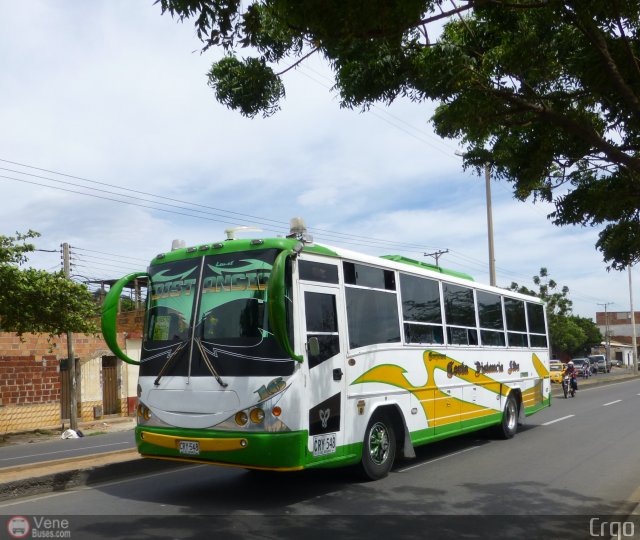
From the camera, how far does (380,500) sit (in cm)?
777

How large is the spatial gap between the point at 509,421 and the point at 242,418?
796cm

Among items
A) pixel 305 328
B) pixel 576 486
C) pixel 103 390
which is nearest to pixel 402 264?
pixel 305 328

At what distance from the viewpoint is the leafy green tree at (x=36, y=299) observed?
60.3 ft

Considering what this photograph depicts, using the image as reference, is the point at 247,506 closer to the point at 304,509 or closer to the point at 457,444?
the point at 304,509

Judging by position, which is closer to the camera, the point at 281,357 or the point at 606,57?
the point at 606,57

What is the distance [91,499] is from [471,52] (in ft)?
20.6

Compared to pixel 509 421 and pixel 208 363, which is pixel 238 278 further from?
pixel 509 421

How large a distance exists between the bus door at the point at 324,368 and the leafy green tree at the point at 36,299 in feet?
42.7

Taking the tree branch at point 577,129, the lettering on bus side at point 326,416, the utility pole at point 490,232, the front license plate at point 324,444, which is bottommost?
the front license plate at point 324,444

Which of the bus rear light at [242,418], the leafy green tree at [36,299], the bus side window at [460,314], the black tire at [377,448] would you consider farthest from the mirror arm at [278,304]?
the leafy green tree at [36,299]

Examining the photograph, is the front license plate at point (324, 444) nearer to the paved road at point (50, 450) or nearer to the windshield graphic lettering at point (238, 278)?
the windshield graphic lettering at point (238, 278)

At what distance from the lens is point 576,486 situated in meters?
8.59

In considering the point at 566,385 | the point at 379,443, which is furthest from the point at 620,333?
the point at 379,443

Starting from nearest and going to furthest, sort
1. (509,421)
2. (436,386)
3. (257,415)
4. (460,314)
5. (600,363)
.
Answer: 1. (257,415)
2. (436,386)
3. (460,314)
4. (509,421)
5. (600,363)
